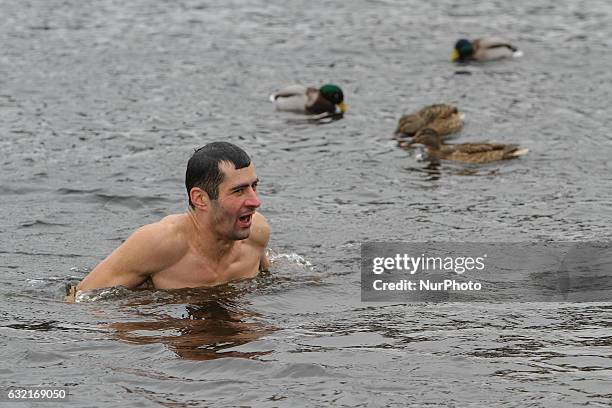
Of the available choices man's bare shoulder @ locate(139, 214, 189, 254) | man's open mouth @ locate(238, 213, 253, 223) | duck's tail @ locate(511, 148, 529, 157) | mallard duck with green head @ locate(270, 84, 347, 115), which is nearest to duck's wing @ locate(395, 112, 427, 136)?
mallard duck with green head @ locate(270, 84, 347, 115)

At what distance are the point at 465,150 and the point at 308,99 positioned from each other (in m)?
3.82

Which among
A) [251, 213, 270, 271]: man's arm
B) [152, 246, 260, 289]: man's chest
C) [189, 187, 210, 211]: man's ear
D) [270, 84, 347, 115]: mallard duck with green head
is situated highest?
[270, 84, 347, 115]: mallard duck with green head

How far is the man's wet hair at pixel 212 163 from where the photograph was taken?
9805mm

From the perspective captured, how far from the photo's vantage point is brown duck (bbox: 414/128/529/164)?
1697 cm

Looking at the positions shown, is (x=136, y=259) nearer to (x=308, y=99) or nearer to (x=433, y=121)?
(x=433, y=121)

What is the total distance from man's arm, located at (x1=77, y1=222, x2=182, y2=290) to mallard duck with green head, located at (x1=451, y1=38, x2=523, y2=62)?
14.3 meters

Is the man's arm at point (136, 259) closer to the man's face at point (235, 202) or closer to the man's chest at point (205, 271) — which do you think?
the man's chest at point (205, 271)

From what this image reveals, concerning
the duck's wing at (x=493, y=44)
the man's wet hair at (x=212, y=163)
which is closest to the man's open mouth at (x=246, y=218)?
the man's wet hair at (x=212, y=163)

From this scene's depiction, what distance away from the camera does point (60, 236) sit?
43.2ft

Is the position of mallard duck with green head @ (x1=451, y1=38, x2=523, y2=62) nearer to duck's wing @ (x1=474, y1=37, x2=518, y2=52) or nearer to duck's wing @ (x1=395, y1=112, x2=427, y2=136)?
duck's wing @ (x1=474, y1=37, x2=518, y2=52)

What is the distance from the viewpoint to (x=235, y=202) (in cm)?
988

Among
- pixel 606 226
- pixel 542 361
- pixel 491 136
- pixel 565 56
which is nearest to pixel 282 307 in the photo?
pixel 542 361

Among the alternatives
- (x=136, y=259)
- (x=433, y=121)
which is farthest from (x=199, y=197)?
(x=433, y=121)

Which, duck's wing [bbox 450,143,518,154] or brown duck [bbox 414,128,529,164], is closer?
brown duck [bbox 414,128,529,164]
